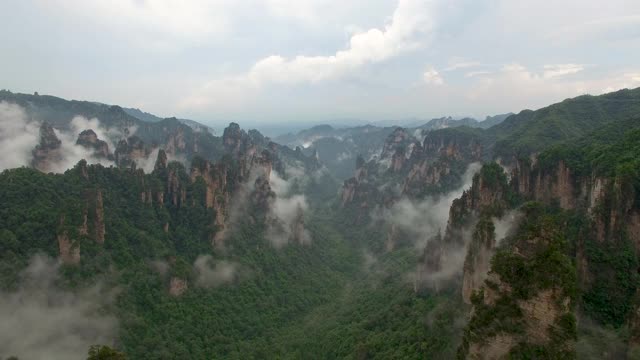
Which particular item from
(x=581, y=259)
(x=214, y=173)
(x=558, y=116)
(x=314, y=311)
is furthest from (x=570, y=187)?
(x=558, y=116)

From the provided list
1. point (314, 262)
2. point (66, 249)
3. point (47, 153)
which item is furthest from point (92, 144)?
point (66, 249)

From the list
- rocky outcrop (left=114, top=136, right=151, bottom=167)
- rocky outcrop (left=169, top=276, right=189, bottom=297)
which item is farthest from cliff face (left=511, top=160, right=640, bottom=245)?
rocky outcrop (left=114, top=136, right=151, bottom=167)

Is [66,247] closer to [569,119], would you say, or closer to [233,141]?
[233,141]

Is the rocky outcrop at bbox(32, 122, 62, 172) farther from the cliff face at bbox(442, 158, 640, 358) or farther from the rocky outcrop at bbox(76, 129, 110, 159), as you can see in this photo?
the cliff face at bbox(442, 158, 640, 358)

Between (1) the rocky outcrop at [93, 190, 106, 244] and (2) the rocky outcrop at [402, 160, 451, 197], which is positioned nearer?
(1) the rocky outcrop at [93, 190, 106, 244]

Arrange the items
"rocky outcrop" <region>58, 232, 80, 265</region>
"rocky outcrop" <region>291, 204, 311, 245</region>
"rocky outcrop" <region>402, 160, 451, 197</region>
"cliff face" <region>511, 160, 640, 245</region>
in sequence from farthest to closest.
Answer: "rocky outcrop" <region>402, 160, 451, 197</region> → "rocky outcrop" <region>291, 204, 311, 245</region> → "rocky outcrop" <region>58, 232, 80, 265</region> → "cliff face" <region>511, 160, 640, 245</region>

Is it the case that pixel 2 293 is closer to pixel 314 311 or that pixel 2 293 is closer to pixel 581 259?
pixel 314 311

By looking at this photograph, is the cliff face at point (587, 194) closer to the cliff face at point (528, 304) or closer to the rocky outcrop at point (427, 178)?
the cliff face at point (528, 304)
